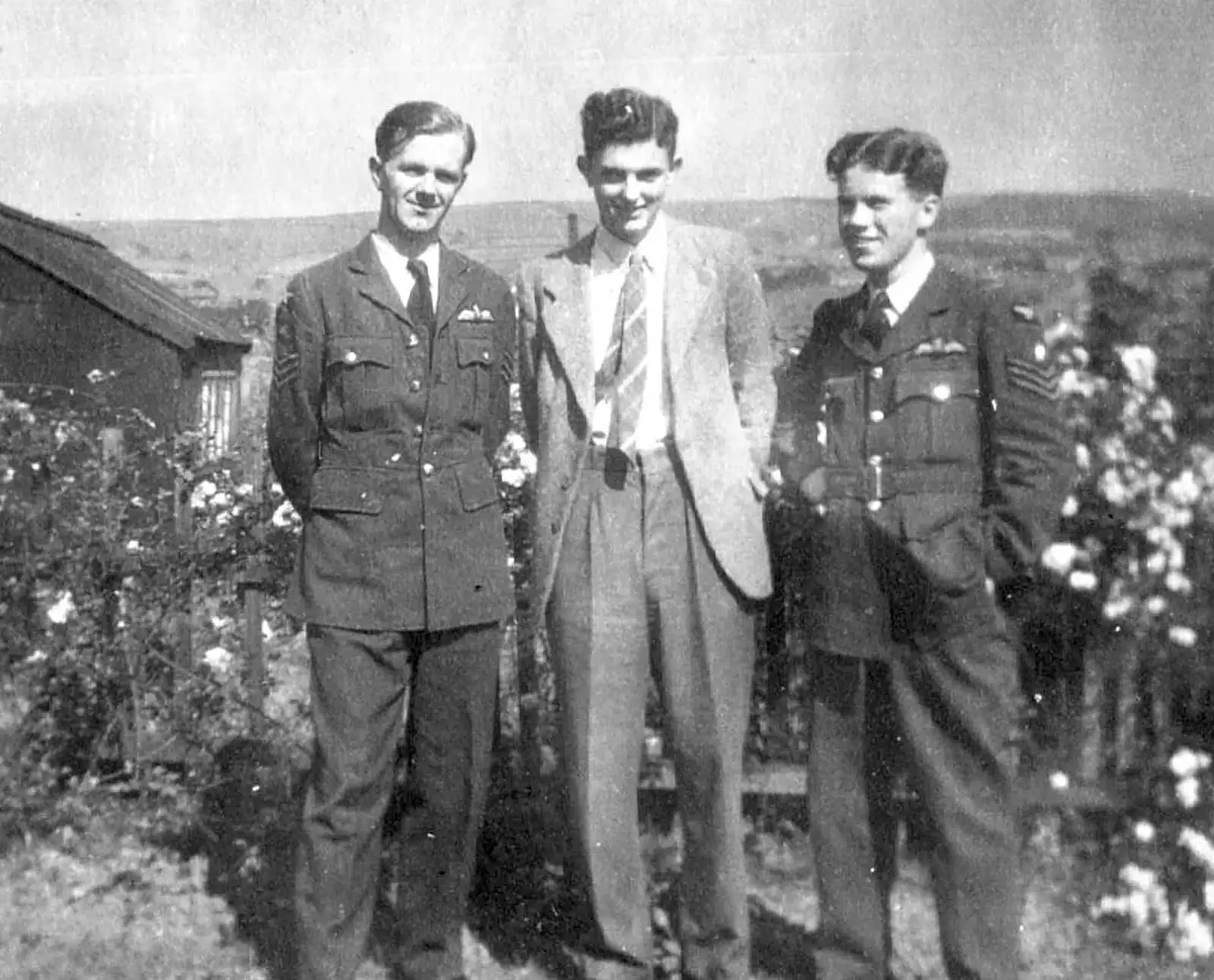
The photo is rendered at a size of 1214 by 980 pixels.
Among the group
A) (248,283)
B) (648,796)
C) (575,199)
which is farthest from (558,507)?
(248,283)

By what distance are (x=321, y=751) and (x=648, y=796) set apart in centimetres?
138

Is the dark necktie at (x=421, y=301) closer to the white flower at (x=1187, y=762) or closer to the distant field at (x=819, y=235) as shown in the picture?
the distant field at (x=819, y=235)

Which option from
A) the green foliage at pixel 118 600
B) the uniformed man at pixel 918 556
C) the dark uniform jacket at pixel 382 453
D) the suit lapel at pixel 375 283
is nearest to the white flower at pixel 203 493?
the green foliage at pixel 118 600

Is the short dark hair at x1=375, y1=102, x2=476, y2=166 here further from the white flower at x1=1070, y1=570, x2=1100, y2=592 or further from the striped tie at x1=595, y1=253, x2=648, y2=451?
the white flower at x1=1070, y1=570, x2=1100, y2=592

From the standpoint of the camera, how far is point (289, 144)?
16.7 feet

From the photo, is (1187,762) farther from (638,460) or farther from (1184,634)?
(638,460)

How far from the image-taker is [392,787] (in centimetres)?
310

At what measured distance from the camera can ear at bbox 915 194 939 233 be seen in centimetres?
285

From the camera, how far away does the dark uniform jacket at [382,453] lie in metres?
2.93

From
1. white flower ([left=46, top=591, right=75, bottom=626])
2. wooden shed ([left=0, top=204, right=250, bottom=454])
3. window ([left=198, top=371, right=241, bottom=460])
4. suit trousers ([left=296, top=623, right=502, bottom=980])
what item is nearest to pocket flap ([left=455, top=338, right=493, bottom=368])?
suit trousers ([left=296, top=623, right=502, bottom=980])

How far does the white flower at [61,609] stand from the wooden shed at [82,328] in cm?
567

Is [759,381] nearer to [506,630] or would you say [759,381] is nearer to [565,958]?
[506,630]

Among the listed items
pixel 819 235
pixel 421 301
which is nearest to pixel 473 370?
pixel 421 301

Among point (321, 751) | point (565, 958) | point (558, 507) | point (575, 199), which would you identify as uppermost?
point (575, 199)
